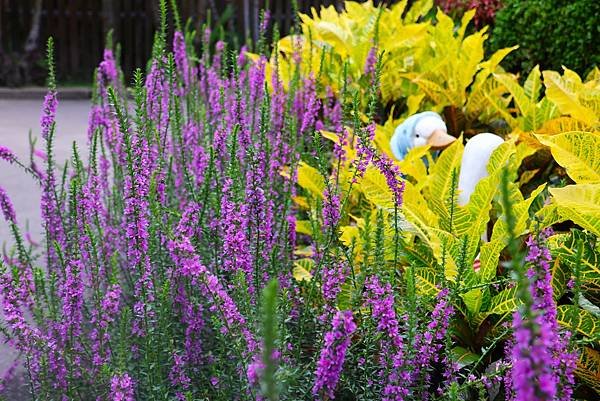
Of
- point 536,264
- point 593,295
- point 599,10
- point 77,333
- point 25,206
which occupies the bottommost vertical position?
point 25,206

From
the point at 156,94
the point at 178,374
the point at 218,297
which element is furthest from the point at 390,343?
the point at 156,94

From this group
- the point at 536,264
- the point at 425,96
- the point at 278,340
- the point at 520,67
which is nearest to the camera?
the point at 536,264

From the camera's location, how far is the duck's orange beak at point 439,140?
9.98 feet

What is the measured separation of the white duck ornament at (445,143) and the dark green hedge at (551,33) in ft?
4.48

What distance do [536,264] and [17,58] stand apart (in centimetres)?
1259

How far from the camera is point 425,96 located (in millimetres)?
4137

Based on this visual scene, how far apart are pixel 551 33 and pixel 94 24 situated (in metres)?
11.2

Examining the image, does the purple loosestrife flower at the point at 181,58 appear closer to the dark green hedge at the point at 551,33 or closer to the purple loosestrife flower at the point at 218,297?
the dark green hedge at the point at 551,33

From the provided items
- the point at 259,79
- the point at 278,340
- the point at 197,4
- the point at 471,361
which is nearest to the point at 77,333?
the point at 278,340

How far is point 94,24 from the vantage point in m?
14.0

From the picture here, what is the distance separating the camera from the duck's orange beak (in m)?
3.04

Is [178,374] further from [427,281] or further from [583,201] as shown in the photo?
[583,201]

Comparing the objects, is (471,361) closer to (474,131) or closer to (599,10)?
(474,131)

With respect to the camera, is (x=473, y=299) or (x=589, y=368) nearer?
(x=589, y=368)
